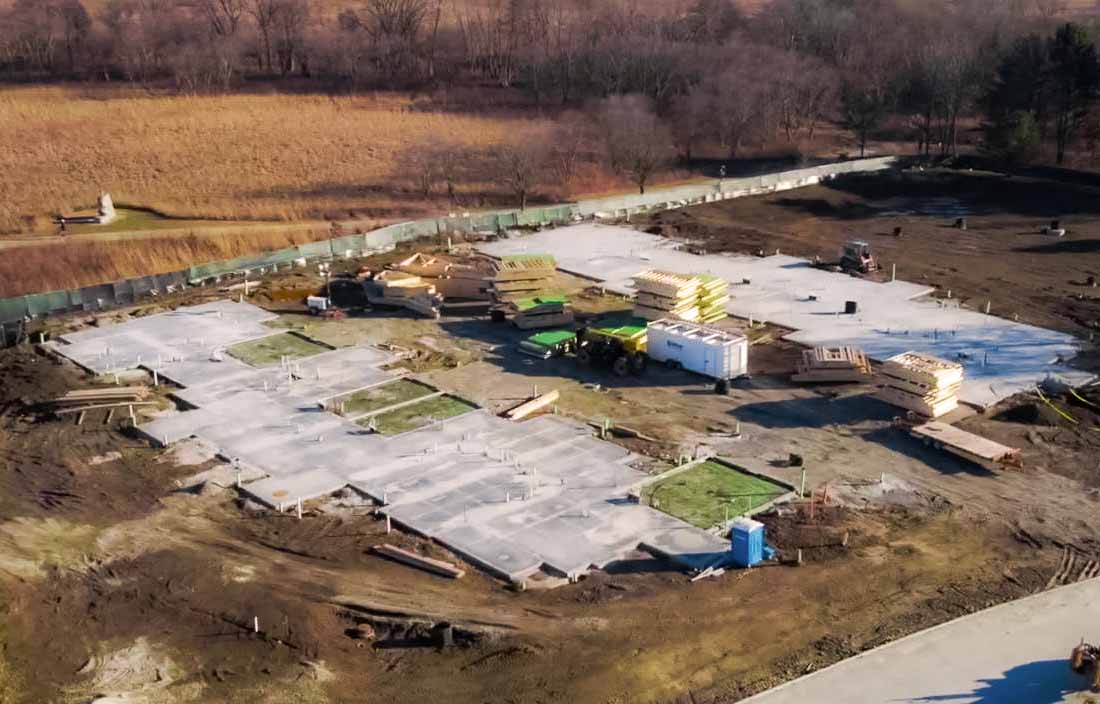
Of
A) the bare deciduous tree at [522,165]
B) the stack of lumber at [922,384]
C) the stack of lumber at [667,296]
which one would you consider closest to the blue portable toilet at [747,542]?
the stack of lumber at [922,384]

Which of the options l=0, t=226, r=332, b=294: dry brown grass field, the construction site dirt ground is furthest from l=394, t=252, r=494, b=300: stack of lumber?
l=0, t=226, r=332, b=294: dry brown grass field

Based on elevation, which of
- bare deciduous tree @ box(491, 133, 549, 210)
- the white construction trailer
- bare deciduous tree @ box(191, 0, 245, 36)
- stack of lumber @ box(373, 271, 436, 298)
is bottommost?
the white construction trailer

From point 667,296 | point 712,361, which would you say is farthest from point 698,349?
point 667,296

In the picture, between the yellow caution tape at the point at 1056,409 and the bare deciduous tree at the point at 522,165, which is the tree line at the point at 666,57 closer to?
the bare deciduous tree at the point at 522,165

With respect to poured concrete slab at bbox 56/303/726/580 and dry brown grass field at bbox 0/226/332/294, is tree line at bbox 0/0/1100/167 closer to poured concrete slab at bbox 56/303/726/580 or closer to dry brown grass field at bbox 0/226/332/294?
dry brown grass field at bbox 0/226/332/294

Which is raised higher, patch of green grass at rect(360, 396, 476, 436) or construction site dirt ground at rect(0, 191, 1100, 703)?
patch of green grass at rect(360, 396, 476, 436)

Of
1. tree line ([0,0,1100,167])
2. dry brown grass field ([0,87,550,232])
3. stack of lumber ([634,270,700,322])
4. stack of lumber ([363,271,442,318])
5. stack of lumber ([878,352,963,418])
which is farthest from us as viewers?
tree line ([0,0,1100,167])

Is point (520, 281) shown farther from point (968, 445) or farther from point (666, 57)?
point (666, 57)
